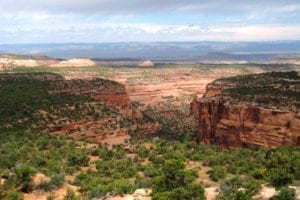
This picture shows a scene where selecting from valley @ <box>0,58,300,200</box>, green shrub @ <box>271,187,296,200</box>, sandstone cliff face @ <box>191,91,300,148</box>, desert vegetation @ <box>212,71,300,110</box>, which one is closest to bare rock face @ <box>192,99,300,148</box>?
sandstone cliff face @ <box>191,91,300,148</box>

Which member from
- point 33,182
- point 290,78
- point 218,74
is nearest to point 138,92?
point 218,74

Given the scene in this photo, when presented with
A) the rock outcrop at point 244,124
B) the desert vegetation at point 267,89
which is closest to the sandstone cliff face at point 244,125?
the rock outcrop at point 244,124

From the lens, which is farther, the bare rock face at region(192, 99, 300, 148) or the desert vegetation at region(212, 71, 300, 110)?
the desert vegetation at region(212, 71, 300, 110)

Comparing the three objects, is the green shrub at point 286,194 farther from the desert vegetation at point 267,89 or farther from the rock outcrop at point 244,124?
the desert vegetation at point 267,89

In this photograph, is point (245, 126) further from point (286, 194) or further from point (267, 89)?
point (286, 194)

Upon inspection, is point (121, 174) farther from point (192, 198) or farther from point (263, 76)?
point (263, 76)

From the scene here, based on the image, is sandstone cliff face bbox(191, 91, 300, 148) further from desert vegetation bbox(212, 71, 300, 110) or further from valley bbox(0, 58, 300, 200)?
desert vegetation bbox(212, 71, 300, 110)

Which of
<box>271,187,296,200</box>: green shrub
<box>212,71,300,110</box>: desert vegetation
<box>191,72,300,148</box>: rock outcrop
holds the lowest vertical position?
<box>191,72,300,148</box>: rock outcrop

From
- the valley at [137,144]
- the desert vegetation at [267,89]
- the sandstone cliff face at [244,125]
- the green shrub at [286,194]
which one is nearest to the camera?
the green shrub at [286,194]
